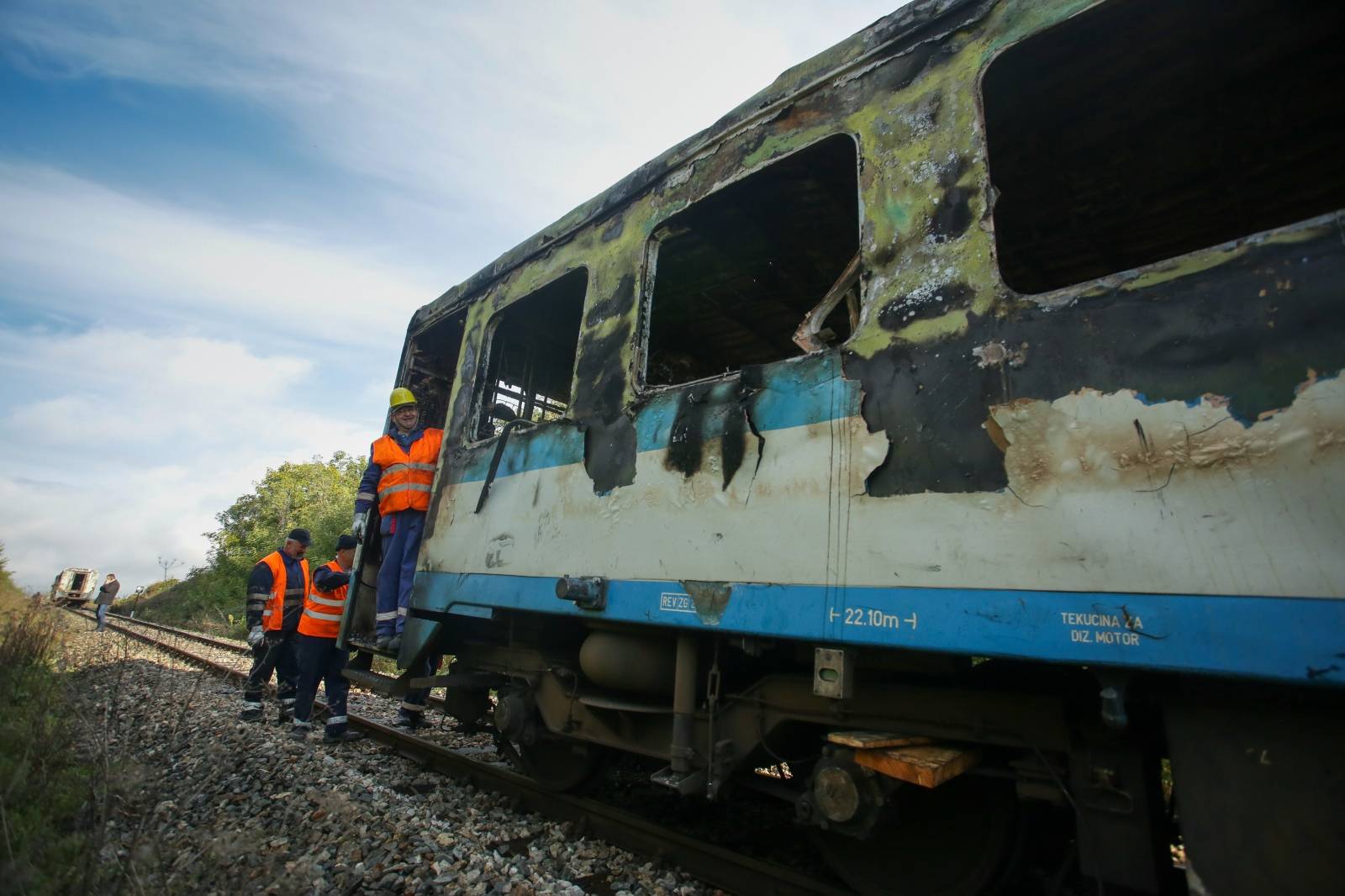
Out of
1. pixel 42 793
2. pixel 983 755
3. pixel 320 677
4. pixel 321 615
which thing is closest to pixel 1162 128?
pixel 983 755

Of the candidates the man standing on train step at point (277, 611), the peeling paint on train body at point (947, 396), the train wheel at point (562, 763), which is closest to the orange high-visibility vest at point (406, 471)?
the peeling paint on train body at point (947, 396)

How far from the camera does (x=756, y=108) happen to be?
314 cm

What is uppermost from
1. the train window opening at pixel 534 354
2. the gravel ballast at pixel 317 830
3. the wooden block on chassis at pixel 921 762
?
the train window opening at pixel 534 354

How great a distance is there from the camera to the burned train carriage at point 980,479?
62.8 inches

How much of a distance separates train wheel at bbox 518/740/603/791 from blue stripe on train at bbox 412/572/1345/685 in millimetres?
1454

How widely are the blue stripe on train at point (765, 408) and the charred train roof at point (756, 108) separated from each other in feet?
4.29

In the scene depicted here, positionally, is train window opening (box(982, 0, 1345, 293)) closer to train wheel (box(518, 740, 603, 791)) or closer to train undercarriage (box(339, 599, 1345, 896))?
train undercarriage (box(339, 599, 1345, 896))

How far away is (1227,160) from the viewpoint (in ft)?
10.6

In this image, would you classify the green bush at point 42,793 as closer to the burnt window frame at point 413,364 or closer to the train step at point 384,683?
the train step at point 384,683

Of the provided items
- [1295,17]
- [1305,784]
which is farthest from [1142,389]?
[1295,17]

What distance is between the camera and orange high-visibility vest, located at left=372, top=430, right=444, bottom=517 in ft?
16.0

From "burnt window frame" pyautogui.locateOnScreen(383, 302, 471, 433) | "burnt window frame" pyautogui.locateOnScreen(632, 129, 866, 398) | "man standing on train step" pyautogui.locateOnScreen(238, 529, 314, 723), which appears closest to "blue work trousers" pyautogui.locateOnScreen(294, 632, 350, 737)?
"man standing on train step" pyautogui.locateOnScreen(238, 529, 314, 723)

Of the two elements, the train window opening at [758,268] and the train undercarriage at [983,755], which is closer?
the train undercarriage at [983,755]

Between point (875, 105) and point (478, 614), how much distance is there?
3298 mm
